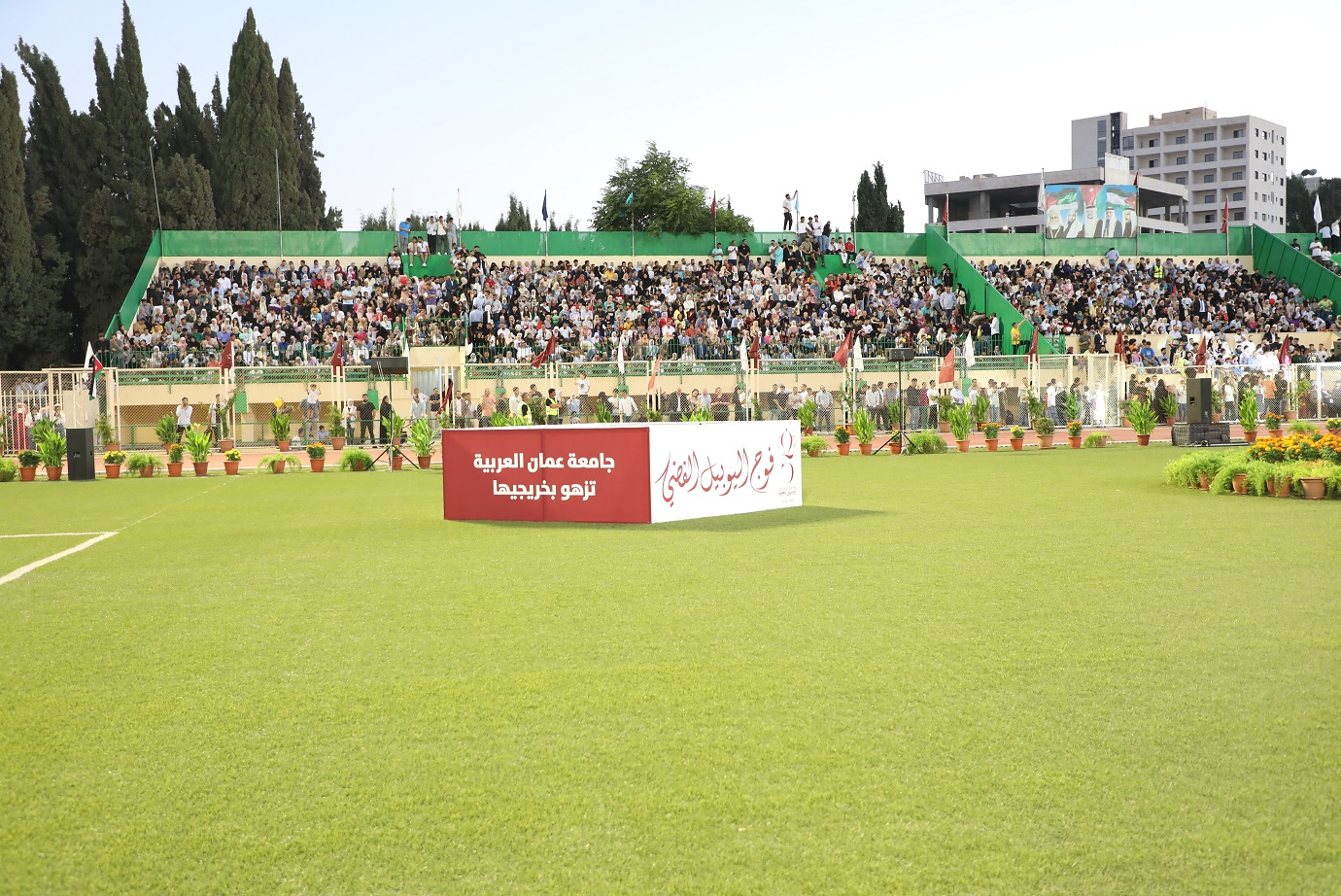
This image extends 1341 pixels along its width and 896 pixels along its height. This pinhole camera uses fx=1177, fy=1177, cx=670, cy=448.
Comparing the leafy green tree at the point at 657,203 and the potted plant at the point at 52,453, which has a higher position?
the leafy green tree at the point at 657,203

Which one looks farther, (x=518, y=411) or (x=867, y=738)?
(x=518, y=411)

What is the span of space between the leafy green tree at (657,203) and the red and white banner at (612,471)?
36.4 m

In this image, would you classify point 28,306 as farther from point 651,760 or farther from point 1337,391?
point 651,760

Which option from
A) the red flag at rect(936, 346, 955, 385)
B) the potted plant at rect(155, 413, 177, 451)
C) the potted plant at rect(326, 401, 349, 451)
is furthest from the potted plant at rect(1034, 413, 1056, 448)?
the potted plant at rect(155, 413, 177, 451)

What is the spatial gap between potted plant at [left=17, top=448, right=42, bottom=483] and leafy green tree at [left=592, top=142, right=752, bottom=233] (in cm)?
2870

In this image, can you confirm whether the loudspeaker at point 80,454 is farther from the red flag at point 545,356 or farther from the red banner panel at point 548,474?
the red banner panel at point 548,474

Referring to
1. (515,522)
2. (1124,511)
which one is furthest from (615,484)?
(1124,511)

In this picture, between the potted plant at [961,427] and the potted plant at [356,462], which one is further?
the potted plant at [961,427]

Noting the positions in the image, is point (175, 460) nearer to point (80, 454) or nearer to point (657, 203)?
point (80, 454)

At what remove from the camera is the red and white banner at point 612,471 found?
13.2 metres

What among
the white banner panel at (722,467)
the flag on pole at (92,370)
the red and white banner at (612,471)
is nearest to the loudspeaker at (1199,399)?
the white banner panel at (722,467)

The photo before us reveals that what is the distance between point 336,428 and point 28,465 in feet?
27.9

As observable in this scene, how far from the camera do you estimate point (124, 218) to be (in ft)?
178

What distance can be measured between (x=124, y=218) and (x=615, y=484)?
4886 cm
